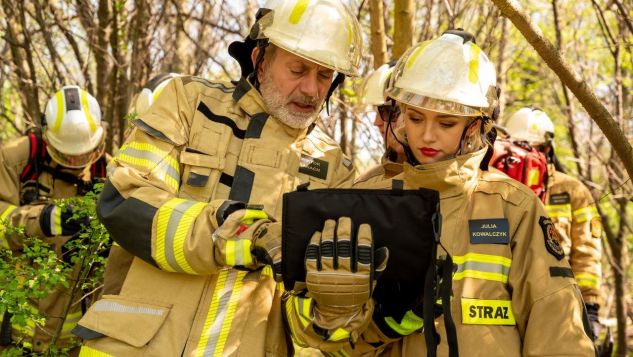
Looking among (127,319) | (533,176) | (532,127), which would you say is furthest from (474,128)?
(532,127)

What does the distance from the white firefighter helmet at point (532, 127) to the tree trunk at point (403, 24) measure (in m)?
1.92

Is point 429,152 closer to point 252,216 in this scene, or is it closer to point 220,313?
point 252,216

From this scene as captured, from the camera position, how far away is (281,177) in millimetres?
3031

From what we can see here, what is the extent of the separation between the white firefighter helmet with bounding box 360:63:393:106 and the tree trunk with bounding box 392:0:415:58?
6.5 inches

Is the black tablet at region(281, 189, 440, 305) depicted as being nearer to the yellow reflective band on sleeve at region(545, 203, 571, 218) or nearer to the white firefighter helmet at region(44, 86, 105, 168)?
the white firefighter helmet at region(44, 86, 105, 168)

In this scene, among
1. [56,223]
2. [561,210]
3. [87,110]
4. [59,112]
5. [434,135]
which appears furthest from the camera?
[561,210]

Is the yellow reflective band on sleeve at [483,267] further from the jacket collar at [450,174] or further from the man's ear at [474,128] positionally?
the man's ear at [474,128]

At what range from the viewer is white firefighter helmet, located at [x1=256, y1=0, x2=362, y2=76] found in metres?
3.11

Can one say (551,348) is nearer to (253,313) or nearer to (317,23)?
(253,313)

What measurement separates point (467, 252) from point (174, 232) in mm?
1043

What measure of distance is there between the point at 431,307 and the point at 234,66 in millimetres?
6907

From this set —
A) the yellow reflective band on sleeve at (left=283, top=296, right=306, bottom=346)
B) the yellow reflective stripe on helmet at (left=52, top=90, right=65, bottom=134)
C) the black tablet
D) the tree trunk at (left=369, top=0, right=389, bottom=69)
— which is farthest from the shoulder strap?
the black tablet

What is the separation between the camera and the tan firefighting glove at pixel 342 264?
2.23 meters

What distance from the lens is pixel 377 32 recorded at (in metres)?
5.21
